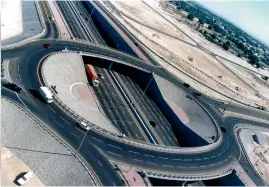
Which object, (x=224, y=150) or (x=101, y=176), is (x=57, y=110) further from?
(x=224, y=150)

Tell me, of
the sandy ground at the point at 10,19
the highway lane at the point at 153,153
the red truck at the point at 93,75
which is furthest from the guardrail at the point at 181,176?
the sandy ground at the point at 10,19

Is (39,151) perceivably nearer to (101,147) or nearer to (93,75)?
(101,147)

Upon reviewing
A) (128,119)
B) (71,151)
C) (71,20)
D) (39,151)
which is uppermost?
(71,20)

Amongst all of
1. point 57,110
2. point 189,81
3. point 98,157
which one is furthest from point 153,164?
point 189,81

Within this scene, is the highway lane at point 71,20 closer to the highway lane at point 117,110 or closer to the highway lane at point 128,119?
the highway lane at point 117,110

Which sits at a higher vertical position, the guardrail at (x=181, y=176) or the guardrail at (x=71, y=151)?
the guardrail at (x=181, y=176)

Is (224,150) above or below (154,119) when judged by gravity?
above

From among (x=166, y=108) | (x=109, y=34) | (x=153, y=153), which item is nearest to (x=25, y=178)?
(x=153, y=153)
